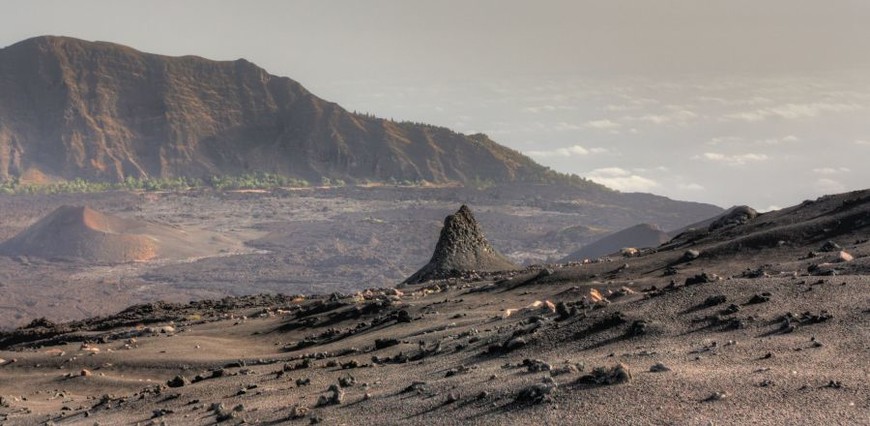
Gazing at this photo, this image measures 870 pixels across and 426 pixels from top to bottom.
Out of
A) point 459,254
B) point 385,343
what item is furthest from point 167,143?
point 385,343

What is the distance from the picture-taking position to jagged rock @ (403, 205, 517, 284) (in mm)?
37906

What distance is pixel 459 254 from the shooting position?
38.6m

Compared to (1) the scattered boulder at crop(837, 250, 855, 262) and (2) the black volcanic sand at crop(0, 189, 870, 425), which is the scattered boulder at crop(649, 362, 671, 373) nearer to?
(2) the black volcanic sand at crop(0, 189, 870, 425)

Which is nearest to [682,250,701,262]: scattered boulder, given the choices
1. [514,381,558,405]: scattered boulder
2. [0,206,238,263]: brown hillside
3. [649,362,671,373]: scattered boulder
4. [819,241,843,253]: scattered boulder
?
[819,241,843,253]: scattered boulder

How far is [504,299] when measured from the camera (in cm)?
2517

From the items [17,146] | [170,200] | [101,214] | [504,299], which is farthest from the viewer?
[17,146]

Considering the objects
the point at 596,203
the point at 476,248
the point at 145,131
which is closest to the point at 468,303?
the point at 476,248

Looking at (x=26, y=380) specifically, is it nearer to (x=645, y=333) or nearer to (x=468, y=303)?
(x=468, y=303)

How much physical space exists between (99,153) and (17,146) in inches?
491

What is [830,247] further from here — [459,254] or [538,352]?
[459,254]

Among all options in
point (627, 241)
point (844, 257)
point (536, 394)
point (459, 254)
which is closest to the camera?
point (536, 394)

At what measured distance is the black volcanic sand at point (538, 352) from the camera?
1220 centimetres

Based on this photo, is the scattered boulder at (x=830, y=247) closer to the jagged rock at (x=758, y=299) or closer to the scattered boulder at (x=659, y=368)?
the jagged rock at (x=758, y=299)

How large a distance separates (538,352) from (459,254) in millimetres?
22407
